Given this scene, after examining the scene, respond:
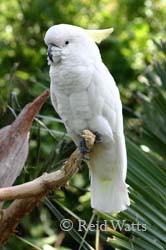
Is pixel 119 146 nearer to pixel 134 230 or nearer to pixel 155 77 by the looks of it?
pixel 134 230

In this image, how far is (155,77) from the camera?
299 cm

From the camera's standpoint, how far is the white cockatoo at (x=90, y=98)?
213cm

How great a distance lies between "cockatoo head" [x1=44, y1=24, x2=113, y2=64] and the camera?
2115mm

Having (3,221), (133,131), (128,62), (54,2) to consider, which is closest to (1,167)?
(3,221)

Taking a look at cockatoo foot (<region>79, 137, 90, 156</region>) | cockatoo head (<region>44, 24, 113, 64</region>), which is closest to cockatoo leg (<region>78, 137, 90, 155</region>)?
cockatoo foot (<region>79, 137, 90, 156</region>)

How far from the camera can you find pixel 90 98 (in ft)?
7.11

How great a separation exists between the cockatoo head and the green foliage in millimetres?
542

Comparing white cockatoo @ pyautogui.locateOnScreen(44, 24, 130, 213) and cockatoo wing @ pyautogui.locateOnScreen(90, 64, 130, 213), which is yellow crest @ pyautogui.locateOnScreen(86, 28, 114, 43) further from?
cockatoo wing @ pyautogui.locateOnScreen(90, 64, 130, 213)

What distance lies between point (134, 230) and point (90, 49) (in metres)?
0.64

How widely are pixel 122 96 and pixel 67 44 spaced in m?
1.91

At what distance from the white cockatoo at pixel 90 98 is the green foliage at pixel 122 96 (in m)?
0.18

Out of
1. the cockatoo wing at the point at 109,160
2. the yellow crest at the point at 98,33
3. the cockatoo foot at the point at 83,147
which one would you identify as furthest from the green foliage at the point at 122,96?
the yellow crest at the point at 98,33

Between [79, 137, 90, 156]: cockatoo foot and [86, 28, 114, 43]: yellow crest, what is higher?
[86, 28, 114, 43]: yellow crest

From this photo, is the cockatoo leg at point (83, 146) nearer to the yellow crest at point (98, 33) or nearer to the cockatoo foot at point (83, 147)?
the cockatoo foot at point (83, 147)
